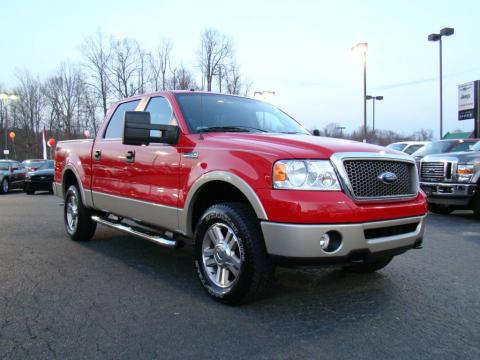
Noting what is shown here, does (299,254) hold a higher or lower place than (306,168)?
lower

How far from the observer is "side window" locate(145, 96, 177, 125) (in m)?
4.73

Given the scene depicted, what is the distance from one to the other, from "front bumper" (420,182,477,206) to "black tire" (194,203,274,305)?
21.8ft

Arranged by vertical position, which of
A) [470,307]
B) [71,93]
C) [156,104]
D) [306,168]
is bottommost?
[470,307]

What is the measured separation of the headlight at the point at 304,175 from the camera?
3.40 m

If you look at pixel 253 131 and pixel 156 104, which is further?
pixel 156 104

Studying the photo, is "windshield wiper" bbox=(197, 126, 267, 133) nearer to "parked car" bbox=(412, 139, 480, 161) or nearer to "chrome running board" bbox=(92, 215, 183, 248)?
"chrome running board" bbox=(92, 215, 183, 248)

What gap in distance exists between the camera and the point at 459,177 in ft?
29.3

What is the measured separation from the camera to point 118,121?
5859 millimetres

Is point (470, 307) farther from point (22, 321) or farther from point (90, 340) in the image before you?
point (22, 321)

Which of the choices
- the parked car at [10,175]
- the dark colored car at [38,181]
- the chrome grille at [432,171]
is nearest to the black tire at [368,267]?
the chrome grille at [432,171]

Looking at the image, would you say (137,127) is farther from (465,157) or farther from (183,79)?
(183,79)

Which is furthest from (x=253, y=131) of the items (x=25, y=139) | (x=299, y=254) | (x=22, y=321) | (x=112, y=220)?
(x=25, y=139)

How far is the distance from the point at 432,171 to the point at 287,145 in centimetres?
688

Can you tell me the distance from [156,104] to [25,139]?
68097 mm
